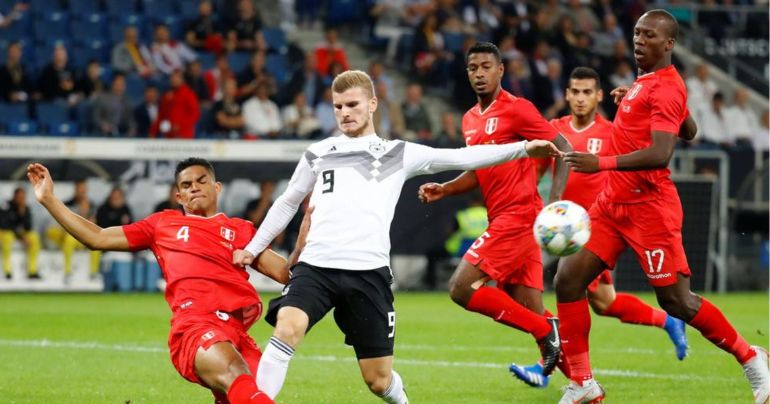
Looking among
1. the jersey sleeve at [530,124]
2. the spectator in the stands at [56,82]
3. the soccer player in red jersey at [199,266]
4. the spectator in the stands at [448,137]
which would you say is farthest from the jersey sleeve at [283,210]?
the spectator in the stands at [56,82]

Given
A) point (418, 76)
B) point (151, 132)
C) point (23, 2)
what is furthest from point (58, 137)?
point (418, 76)

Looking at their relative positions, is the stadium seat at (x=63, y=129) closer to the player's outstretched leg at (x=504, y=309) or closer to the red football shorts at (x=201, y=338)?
the player's outstretched leg at (x=504, y=309)

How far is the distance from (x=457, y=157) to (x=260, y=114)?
13.2 meters

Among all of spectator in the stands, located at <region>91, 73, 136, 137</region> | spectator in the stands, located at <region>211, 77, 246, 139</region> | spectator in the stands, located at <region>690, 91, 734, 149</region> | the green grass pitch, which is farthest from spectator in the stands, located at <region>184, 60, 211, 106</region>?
spectator in the stands, located at <region>690, 91, 734, 149</region>

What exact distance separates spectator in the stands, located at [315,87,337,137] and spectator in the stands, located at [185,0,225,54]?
2.05 metres

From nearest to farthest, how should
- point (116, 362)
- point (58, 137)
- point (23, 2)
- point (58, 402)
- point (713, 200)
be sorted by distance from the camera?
point (58, 402)
point (116, 362)
point (58, 137)
point (713, 200)
point (23, 2)

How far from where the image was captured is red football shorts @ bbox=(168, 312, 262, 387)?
6961 millimetres

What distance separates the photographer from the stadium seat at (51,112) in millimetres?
19688

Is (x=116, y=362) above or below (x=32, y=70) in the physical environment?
below

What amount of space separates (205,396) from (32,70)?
1296 cm

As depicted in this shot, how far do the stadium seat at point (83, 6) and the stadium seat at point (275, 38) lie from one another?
2.94 meters

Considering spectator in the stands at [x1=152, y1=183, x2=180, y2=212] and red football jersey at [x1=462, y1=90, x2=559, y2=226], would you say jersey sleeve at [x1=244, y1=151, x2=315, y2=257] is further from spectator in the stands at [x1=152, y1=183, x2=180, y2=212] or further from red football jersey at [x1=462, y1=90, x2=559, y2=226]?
spectator in the stands at [x1=152, y1=183, x2=180, y2=212]

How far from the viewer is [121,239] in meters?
7.45

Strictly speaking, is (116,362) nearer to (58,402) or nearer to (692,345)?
(58,402)
